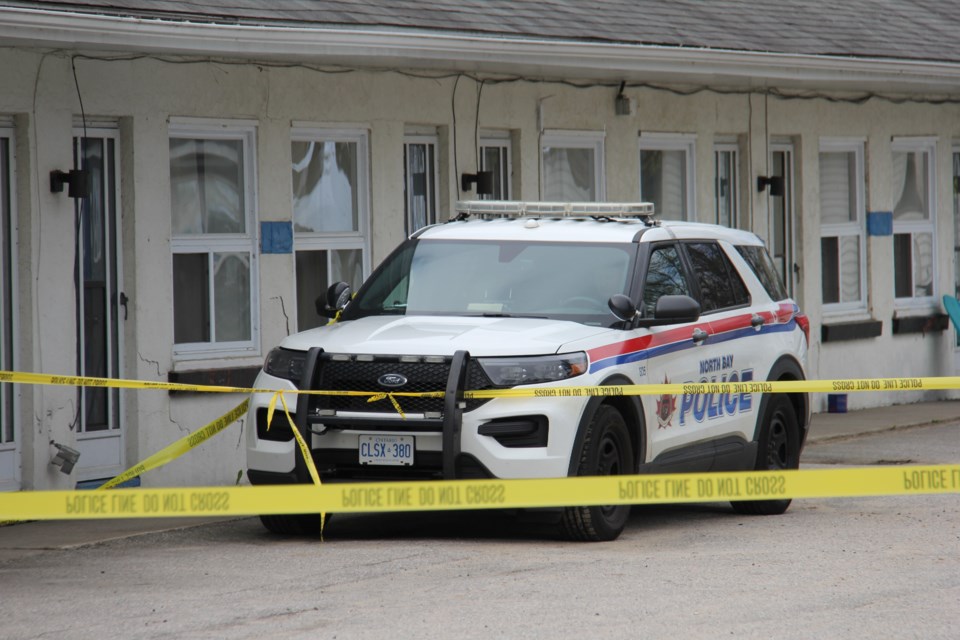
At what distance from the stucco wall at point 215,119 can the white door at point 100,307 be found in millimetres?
92

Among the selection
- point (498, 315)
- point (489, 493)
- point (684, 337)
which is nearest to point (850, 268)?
point (684, 337)

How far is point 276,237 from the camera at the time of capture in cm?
1288

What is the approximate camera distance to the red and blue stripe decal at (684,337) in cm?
927

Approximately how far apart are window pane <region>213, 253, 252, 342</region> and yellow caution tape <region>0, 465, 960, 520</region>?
15.7 feet

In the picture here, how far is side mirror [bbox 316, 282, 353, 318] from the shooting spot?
34.4ft

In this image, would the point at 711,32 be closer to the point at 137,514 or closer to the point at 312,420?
the point at 312,420

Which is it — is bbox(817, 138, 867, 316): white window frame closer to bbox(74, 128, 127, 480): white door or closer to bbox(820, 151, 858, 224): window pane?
bbox(820, 151, 858, 224): window pane

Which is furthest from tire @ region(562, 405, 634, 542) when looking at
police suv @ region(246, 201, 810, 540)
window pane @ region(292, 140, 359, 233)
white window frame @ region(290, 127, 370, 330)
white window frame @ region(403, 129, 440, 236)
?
white window frame @ region(403, 129, 440, 236)

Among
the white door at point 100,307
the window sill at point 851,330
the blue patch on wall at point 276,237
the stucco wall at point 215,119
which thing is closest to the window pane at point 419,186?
the stucco wall at point 215,119

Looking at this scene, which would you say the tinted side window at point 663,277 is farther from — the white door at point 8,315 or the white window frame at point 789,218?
the white window frame at point 789,218

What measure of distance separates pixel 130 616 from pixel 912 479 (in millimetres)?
3664

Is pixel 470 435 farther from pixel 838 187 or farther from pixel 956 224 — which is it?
pixel 956 224

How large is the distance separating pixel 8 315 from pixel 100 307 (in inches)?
31.1

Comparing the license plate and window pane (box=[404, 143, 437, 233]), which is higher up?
window pane (box=[404, 143, 437, 233])
